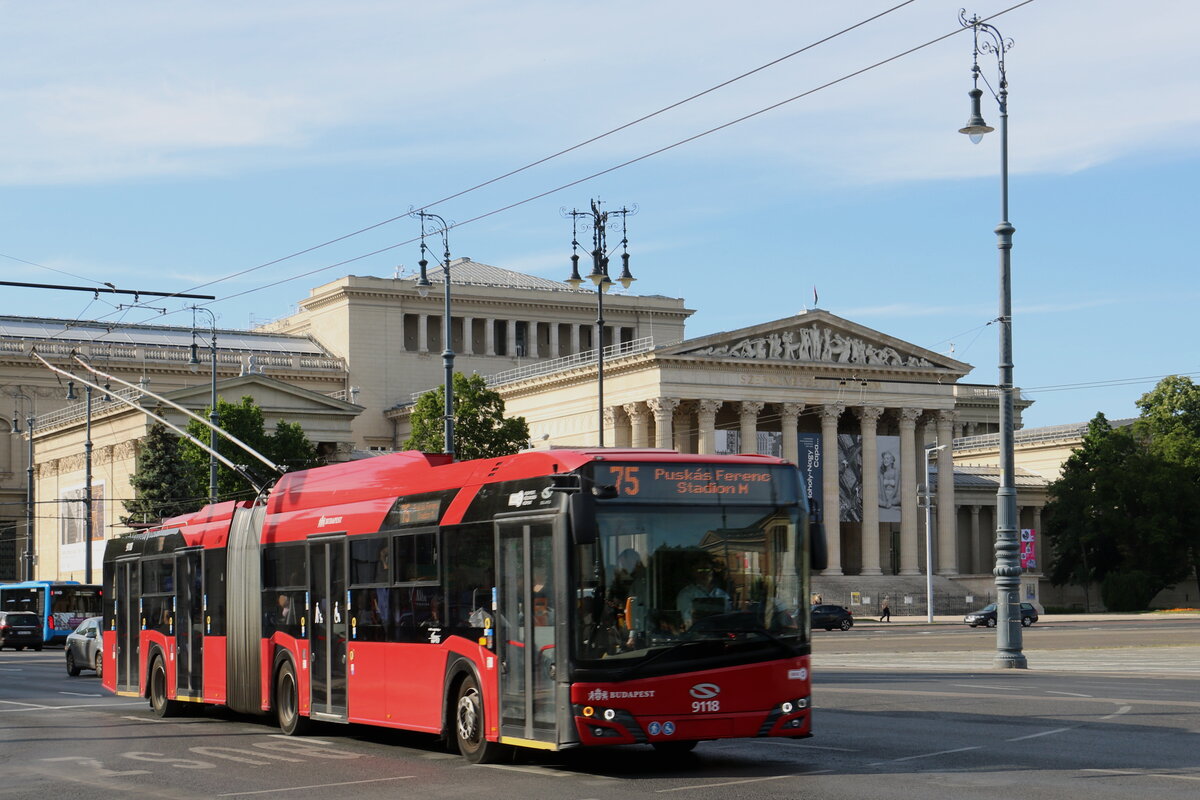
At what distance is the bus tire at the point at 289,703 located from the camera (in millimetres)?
21453

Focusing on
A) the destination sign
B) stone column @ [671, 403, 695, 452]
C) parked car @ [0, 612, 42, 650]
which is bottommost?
parked car @ [0, 612, 42, 650]

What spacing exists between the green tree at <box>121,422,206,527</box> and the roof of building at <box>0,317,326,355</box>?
81.0 feet

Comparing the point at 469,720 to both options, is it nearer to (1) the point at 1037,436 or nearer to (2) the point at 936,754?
(2) the point at 936,754

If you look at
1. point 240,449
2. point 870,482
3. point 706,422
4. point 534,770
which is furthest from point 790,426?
point 534,770

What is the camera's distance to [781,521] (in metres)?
16.2

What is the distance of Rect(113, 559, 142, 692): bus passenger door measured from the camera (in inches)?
1074

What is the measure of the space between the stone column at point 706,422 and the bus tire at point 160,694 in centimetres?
6232

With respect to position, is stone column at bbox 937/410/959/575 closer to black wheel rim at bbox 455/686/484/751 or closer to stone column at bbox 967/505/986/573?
stone column at bbox 967/505/986/573

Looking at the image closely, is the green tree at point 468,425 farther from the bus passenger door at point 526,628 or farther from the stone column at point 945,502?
the bus passenger door at point 526,628

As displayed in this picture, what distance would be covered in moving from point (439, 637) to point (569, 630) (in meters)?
2.79

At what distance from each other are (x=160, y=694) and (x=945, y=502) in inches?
2971

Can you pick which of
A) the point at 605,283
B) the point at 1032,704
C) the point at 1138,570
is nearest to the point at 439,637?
the point at 1032,704

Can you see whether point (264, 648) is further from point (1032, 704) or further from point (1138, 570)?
point (1138, 570)

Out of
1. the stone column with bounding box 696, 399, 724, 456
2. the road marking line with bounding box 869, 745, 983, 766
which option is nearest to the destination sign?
the road marking line with bounding box 869, 745, 983, 766
